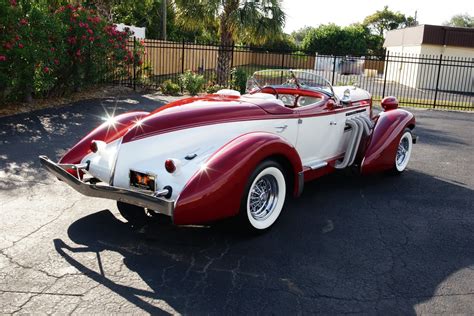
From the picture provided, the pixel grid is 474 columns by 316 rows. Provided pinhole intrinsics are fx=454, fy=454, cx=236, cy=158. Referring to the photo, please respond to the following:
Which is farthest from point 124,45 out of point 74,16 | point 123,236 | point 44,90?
point 123,236

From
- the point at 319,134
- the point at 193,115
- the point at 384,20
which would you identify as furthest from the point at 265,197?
the point at 384,20

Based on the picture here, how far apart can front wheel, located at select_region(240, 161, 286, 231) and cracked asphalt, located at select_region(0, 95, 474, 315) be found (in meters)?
0.16

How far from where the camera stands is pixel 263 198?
4.34 m

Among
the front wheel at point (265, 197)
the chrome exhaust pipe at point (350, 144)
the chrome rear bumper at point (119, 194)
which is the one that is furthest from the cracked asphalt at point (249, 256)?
the chrome rear bumper at point (119, 194)

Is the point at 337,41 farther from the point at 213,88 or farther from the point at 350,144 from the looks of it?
the point at 350,144

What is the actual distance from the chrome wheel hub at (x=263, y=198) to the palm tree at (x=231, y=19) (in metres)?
13.1

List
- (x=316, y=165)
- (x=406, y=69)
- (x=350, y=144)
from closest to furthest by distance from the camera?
(x=316, y=165)
(x=350, y=144)
(x=406, y=69)

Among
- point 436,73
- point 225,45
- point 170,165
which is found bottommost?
point 170,165

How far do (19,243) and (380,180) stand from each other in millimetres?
4604

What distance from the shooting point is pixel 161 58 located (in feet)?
78.9

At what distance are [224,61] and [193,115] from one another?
44.0ft

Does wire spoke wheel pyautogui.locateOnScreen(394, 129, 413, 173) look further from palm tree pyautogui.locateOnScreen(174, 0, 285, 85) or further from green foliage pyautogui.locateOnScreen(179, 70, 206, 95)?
palm tree pyautogui.locateOnScreen(174, 0, 285, 85)

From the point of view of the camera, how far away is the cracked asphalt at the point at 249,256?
317cm

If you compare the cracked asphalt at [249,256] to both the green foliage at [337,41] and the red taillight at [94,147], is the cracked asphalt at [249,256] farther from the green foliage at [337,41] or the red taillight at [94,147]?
the green foliage at [337,41]
